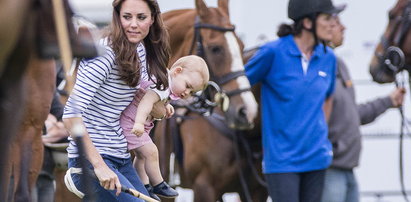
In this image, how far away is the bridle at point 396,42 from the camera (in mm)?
9836

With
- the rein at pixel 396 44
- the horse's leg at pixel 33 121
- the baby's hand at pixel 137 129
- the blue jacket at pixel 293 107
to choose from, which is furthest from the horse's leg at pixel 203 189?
the baby's hand at pixel 137 129

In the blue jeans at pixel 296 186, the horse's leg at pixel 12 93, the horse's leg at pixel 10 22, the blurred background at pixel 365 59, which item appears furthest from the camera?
the blurred background at pixel 365 59

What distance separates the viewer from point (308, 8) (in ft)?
27.0

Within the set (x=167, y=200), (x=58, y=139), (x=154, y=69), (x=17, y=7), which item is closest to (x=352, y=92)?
(x=167, y=200)

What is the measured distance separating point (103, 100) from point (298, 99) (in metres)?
2.80

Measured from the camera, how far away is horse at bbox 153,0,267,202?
28.6 ft

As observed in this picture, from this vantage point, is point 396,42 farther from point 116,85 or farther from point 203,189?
point 116,85

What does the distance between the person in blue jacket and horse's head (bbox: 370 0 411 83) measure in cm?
158

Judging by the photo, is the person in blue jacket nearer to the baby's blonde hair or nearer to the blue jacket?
the blue jacket

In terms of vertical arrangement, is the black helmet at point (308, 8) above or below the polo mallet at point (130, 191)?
below

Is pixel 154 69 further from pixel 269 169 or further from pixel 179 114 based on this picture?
pixel 179 114

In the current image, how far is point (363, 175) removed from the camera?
11.5 metres

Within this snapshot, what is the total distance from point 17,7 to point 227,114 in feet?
16.7

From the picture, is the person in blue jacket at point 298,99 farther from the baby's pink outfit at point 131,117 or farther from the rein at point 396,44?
the baby's pink outfit at point 131,117
